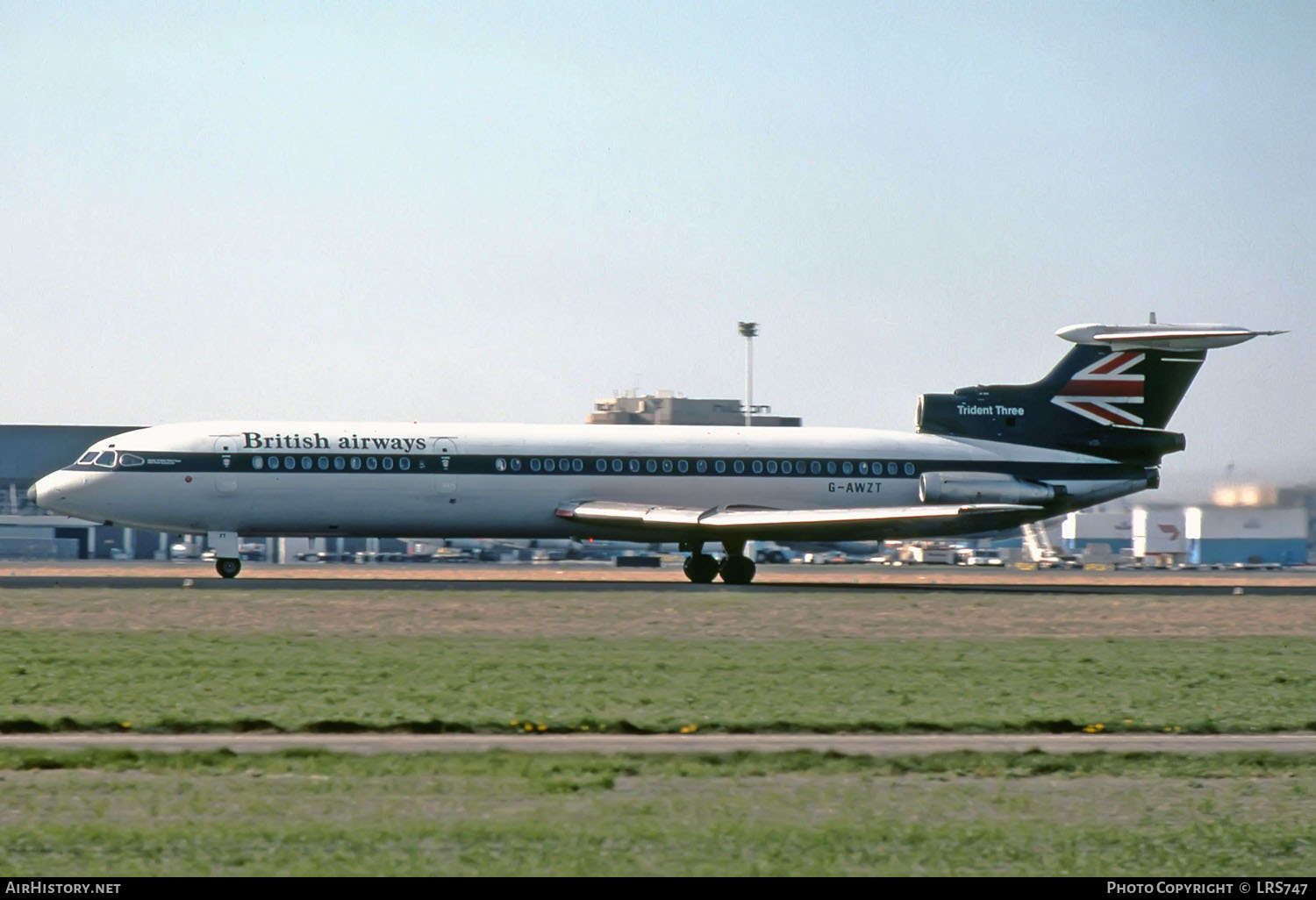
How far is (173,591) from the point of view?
34156 millimetres

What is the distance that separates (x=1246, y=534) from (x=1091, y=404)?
30716mm

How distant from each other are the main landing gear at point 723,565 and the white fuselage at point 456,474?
1721 millimetres

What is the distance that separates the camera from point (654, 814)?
36.5 ft

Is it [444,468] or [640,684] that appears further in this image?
[444,468]

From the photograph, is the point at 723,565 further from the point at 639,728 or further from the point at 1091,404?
the point at 639,728

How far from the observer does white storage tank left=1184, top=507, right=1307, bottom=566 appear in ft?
192

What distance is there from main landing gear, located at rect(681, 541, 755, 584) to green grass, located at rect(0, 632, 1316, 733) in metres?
16.4

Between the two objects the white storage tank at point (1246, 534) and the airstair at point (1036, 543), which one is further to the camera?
the airstair at point (1036, 543)

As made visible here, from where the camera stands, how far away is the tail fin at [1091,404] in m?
43.6

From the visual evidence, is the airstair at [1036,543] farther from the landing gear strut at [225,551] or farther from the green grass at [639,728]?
the green grass at [639,728]

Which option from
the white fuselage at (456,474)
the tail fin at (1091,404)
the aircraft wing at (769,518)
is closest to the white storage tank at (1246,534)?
the tail fin at (1091,404)

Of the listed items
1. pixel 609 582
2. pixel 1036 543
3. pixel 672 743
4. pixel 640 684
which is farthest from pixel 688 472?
pixel 1036 543
